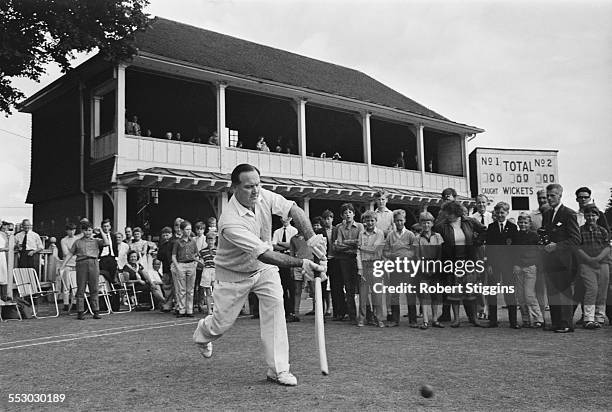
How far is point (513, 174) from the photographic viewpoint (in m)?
29.0

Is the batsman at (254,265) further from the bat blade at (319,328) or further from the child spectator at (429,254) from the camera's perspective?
the child spectator at (429,254)

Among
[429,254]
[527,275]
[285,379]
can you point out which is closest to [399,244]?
[429,254]

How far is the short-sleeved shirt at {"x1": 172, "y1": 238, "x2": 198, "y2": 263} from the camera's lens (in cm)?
1167

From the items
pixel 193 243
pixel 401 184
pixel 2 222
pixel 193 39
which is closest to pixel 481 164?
pixel 401 184

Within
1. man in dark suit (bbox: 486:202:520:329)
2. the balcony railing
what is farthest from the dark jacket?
the balcony railing

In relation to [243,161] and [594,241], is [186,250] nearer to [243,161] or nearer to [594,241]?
[594,241]

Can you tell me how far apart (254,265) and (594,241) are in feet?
18.5

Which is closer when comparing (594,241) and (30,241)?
(594,241)

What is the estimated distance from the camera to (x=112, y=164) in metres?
17.5

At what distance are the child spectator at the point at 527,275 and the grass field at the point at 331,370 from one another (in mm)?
593

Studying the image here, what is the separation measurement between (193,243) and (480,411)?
838 centimetres

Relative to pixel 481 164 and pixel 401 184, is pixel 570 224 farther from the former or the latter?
pixel 481 164

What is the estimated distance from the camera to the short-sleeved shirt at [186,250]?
38.3ft

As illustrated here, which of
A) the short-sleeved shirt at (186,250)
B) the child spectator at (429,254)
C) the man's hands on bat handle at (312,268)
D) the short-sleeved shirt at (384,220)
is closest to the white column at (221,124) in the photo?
the short-sleeved shirt at (186,250)
